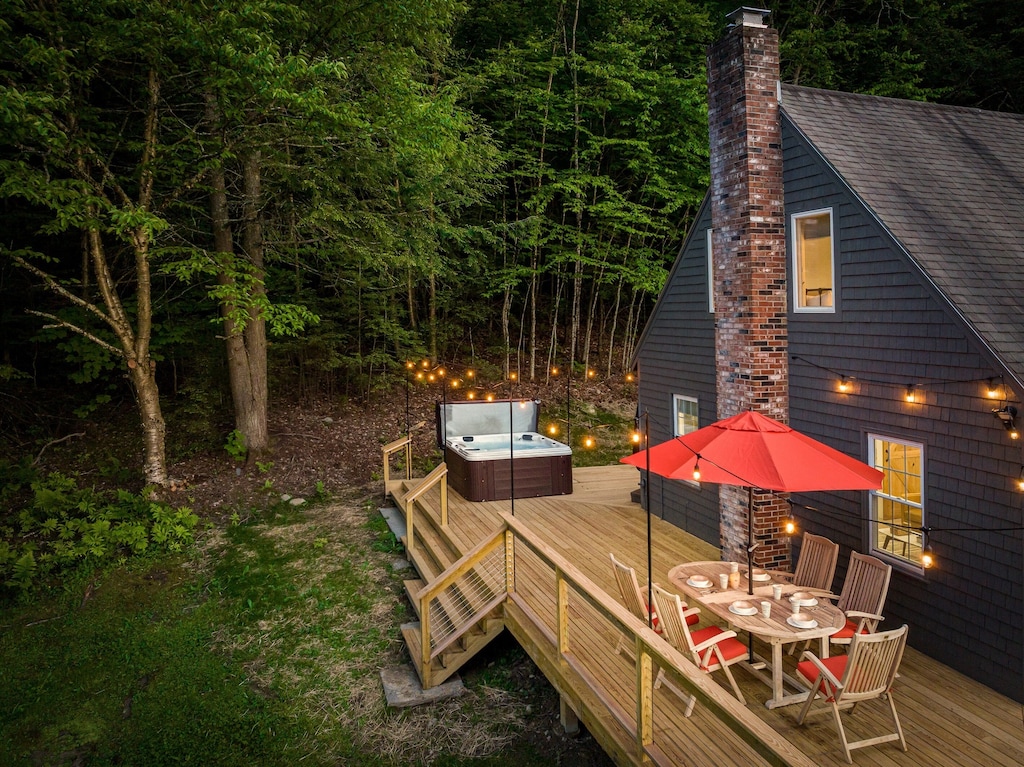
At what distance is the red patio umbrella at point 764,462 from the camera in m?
4.76

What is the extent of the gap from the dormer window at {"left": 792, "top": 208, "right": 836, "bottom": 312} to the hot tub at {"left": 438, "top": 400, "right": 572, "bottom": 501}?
466cm

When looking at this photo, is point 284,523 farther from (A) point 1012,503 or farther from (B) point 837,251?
(A) point 1012,503

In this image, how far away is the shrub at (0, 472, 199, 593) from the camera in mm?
8664

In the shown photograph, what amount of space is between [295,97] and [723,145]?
5.59m

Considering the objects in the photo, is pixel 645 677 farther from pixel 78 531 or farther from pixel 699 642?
pixel 78 531

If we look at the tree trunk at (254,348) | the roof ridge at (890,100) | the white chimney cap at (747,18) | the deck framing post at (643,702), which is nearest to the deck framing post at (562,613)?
the deck framing post at (643,702)

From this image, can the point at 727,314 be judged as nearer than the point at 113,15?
Yes

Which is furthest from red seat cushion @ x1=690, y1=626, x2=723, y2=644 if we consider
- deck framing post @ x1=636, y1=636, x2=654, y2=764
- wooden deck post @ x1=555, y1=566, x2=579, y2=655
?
deck framing post @ x1=636, y1=636, x2=654, y2=764

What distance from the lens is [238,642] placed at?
7.49 meters

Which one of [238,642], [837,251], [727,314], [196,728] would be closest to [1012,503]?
[837,251]

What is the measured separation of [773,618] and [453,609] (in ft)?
11.5

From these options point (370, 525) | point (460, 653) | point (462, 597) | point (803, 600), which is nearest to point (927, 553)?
point (803, 600)

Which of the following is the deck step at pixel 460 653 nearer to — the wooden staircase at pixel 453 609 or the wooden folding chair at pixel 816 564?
the wooden staircase at pixel 453 609

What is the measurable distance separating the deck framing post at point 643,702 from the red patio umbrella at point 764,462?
1502 mm
